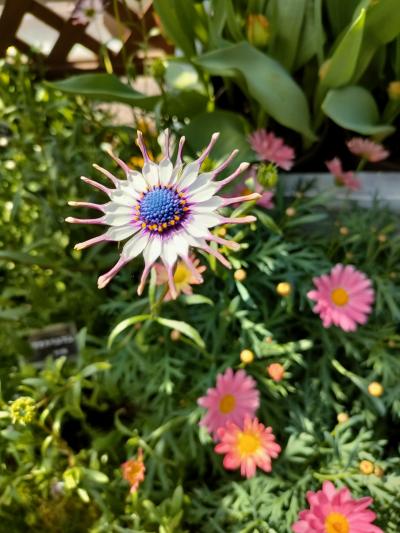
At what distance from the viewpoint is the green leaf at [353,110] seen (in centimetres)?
80

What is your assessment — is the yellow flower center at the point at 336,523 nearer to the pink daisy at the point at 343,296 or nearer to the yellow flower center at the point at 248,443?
the yellow flower center at the point at 248,443

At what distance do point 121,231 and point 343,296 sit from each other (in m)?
0.43

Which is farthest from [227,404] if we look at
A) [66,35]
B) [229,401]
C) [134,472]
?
[66,35]

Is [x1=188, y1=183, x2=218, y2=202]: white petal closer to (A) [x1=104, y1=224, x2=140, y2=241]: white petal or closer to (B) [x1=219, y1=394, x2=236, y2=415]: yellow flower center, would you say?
(A) [x1=104, y1=224, x2=140, y2=241]: white petal

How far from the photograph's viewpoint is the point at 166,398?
2.63 feet

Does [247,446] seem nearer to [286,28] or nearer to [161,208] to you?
[161,208]

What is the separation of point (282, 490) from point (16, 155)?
29.4 inches

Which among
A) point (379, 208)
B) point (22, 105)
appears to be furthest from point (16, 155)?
point (379, 208)

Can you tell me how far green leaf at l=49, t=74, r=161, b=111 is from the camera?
2.67ft

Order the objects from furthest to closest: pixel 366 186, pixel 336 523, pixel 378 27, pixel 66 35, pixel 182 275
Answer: pixel 66 35 < pixel 366 186 < pixel 378 27 < pixel 182 275 < pixel 336 523

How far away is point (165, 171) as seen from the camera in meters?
0.42

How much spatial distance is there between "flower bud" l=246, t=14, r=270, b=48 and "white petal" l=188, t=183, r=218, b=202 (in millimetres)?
551

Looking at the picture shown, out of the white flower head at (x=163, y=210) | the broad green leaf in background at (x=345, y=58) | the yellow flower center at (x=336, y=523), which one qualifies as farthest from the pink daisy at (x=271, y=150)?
the yellow flower center at (x=336, y=523)

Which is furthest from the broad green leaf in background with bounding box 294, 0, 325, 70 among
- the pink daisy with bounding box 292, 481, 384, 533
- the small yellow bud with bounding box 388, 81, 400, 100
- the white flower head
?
the pink daisy with bounding box 292, 481, 384, 533
